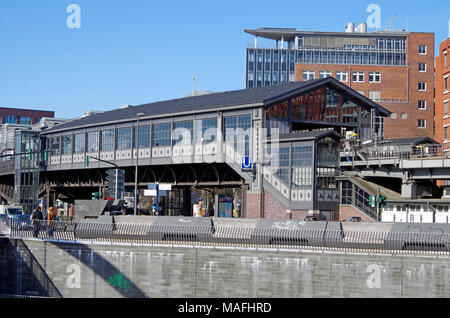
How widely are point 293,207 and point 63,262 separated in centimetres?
2157

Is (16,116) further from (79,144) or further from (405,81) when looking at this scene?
(79,144)

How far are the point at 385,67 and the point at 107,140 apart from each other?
5829cm

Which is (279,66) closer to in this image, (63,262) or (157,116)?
(157,116)

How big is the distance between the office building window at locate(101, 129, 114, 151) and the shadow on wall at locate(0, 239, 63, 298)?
29.9 m

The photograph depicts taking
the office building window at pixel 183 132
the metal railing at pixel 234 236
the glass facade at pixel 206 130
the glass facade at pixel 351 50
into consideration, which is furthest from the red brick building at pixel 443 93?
the glass facade at pixel 351 50

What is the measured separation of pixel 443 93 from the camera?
2943 inches

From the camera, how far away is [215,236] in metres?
39.8

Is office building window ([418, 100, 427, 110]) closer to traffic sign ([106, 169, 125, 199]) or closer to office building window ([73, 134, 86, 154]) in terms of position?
office building window ([73, 134, 86, 154])

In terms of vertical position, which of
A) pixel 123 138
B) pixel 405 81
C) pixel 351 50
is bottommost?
pixel 123 138

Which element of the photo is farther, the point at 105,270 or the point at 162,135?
the point at 162,135

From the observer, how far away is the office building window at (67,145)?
259 feet

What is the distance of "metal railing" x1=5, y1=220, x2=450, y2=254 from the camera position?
34.8 meters

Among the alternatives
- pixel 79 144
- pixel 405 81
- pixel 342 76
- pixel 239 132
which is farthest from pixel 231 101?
pixel 405 81

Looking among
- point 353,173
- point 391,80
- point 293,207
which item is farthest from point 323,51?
point 293,207
